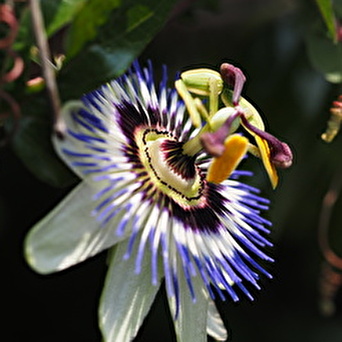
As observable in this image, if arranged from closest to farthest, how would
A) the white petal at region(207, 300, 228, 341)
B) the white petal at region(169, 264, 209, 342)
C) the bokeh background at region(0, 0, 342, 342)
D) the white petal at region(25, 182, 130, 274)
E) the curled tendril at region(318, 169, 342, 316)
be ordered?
the white petal at region(25, 182, 130, 274)
the white petal at region(169, 264, 209, 342)
the white petal at region(207, 300, 228, 341)
the bokeh background at region(0, 0, 342, 342)
the curled tendril at region(318, 169, 342, 316)

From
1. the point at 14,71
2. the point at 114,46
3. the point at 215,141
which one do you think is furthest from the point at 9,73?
the point at 215,141

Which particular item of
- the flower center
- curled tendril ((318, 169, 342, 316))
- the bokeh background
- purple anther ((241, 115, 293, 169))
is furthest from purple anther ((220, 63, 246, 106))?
curled tendril ((318, 169, 342, 316))

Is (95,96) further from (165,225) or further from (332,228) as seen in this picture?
(332,228)

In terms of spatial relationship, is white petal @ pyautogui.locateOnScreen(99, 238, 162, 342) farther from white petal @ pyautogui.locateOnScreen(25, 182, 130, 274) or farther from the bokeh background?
the bokeh background

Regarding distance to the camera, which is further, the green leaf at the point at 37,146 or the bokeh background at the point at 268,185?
the bokeh background at the point at 268,185

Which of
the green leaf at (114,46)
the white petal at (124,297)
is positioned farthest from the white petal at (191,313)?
the green leaf at (114,46)

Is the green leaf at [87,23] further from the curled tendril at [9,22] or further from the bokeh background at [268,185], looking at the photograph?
the bokeh background at [268,185]
